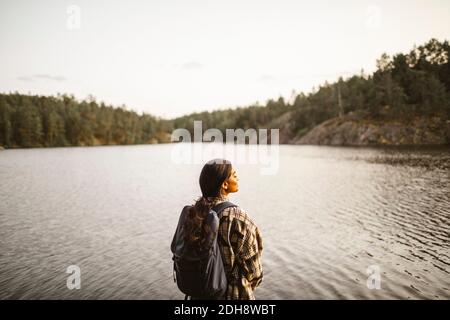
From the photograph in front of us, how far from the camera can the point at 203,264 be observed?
13.5 ft

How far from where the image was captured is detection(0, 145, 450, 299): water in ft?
38.6

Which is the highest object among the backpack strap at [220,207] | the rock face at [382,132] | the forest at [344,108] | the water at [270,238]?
the forest at [344,108]

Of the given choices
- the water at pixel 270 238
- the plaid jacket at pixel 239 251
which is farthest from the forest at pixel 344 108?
the plaid jacket at pixel 239 251

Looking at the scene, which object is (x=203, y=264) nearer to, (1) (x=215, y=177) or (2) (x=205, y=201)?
(2) (x=205, y=201)

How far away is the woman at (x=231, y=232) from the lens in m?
4.28

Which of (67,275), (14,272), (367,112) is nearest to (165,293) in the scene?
(67,275)

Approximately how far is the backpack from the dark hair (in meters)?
0.07

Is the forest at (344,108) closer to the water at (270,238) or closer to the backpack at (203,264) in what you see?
the water at (270,238)

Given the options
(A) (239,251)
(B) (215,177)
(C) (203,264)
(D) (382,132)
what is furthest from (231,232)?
(D) (382,132)

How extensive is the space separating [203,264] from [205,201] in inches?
29.6

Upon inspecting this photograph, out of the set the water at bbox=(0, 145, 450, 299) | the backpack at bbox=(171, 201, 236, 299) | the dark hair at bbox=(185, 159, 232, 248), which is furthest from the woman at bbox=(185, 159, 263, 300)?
the water at bbox=(0, 145, 450, 299)

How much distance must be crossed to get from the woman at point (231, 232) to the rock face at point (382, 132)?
328ft
